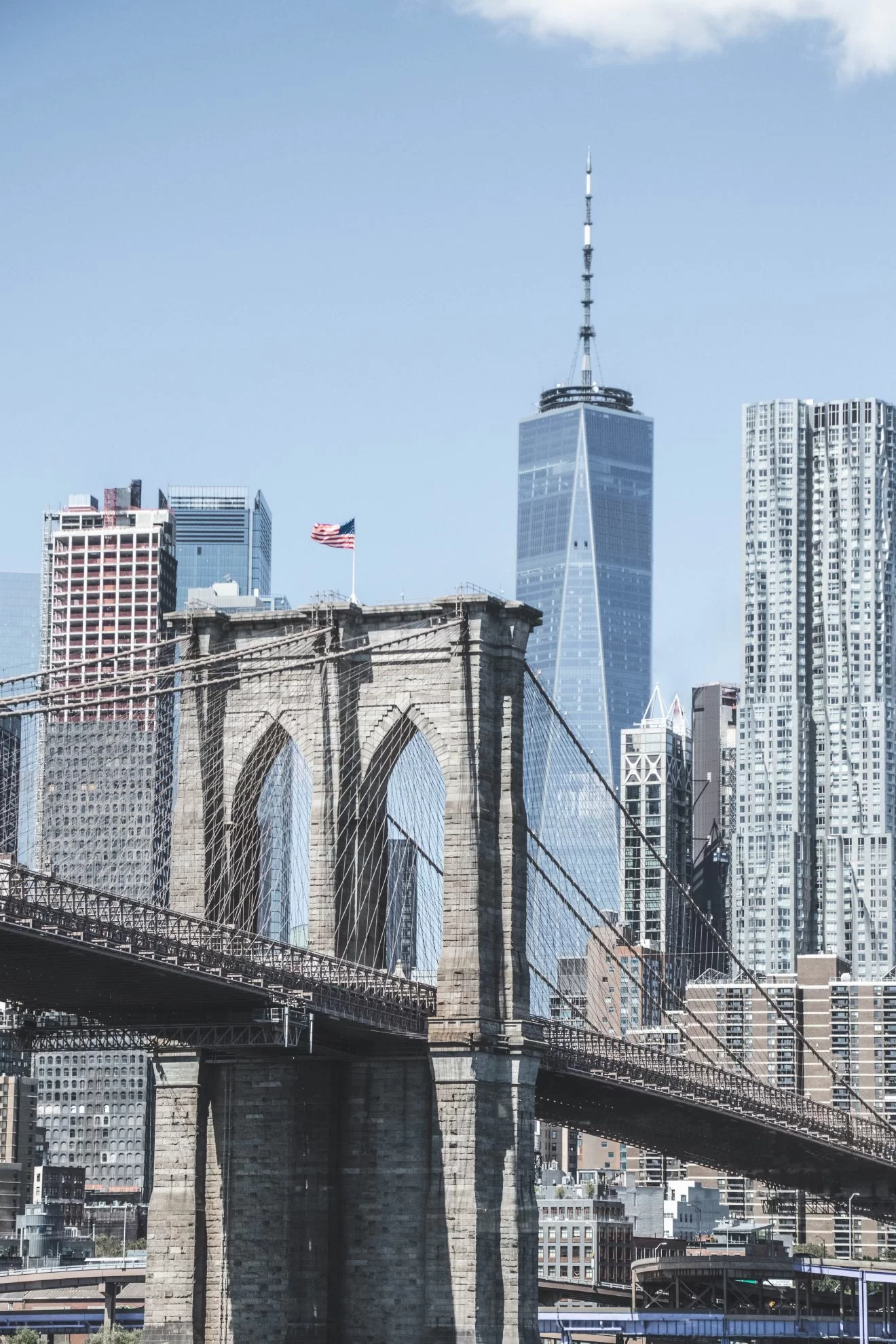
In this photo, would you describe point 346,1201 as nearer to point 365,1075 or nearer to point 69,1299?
point 365,1075

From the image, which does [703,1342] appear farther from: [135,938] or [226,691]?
[135,938]

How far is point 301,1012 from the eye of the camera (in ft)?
243

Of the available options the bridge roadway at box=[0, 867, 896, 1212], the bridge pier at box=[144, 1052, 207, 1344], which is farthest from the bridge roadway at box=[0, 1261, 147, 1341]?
the bridge pier at box=[144, 1052, 207, 1344]

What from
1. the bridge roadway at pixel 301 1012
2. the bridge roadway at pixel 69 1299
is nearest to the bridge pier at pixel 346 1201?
the bridge roadway at pixel 301 1012

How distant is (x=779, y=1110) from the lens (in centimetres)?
10231

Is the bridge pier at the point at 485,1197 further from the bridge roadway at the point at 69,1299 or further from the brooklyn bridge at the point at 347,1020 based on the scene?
the bridge roadway at the point at 69,1299

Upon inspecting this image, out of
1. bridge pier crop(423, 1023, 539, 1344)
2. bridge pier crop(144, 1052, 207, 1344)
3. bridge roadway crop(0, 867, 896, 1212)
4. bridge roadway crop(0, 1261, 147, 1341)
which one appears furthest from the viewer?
bridge roadway crop(0, 1261, 147, 1341)

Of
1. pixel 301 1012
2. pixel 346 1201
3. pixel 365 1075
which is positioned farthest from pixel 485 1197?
pixel 301 1012

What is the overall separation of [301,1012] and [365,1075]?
9.17 meters

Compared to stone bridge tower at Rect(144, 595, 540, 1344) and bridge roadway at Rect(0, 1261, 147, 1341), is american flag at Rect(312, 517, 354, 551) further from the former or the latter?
bridge roadway at Rect(0, 1261, 147, 1341)

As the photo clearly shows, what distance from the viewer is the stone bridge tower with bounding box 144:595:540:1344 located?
80.7m

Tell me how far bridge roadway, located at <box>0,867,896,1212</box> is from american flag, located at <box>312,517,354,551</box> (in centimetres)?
1317

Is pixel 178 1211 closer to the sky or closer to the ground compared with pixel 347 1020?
closer to the ground

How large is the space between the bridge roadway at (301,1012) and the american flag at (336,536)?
1317 cm
